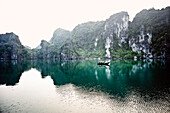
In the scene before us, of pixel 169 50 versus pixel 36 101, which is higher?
pixel 169 50

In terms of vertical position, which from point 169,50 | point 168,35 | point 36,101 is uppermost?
point 168,35

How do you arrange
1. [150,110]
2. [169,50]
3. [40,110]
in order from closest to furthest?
[150,110], [40,110], [169,50]

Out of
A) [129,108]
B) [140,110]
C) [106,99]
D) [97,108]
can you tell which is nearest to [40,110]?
[97,108]

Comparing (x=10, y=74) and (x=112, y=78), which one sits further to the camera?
(x=10, y=74)

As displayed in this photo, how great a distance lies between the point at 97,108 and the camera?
83.9ft

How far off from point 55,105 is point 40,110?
3.44 m

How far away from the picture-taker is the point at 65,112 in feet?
79.3

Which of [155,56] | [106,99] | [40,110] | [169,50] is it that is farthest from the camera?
[155,56]

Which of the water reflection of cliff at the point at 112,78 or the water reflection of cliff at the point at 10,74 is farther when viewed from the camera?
the water reflection of cliff at the point at 10,74

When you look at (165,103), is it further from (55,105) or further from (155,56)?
(155,56)

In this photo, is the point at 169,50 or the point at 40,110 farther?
the point at 169,50

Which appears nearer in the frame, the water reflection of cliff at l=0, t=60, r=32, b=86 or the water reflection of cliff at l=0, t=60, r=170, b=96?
the water reflection of cliff at l=0, t=60, r=170, b=96

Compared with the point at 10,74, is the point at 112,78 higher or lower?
lower

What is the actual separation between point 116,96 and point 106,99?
132 inches
